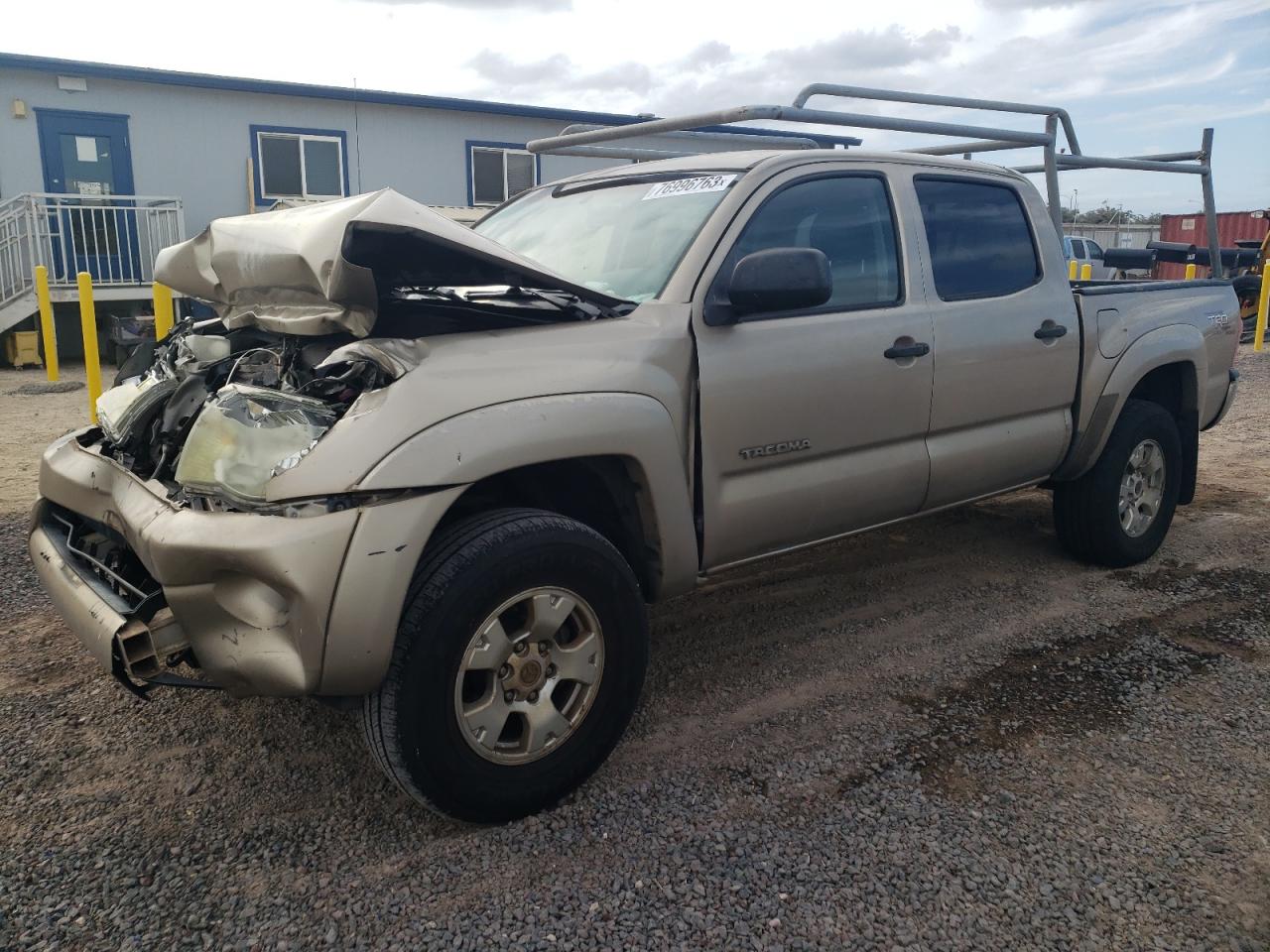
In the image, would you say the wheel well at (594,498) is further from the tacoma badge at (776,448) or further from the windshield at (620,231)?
the windshield at (620,231)

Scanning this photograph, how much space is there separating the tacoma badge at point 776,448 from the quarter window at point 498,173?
46.5 ft

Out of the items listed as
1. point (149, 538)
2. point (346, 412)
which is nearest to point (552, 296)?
point (346, 412)

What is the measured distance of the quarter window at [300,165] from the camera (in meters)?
14.9

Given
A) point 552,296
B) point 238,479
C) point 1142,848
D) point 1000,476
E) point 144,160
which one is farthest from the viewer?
point 144,160

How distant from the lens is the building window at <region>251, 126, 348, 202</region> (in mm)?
14820

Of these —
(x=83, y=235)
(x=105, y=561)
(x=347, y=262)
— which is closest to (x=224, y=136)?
(x=83, y=235)

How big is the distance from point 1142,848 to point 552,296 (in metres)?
2.29

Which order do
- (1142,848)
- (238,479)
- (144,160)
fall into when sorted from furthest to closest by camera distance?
1. (144,160)
2. (1142,848)
3. (238,479)

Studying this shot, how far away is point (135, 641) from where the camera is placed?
2.47 meters

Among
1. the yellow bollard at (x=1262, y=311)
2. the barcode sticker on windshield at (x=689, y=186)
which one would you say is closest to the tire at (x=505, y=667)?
the barcode sticker on windshield at (x=689, y=186)

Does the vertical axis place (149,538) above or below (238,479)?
below

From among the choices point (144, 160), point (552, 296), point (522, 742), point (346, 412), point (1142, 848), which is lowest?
point (1142, 848)

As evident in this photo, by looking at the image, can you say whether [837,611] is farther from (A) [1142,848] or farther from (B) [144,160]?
(B) [144,160]

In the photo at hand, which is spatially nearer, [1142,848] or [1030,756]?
[1142,848]
